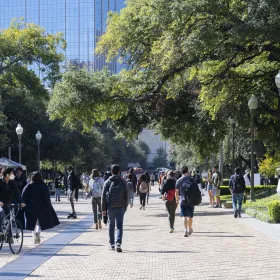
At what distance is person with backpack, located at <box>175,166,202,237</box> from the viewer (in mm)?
15602

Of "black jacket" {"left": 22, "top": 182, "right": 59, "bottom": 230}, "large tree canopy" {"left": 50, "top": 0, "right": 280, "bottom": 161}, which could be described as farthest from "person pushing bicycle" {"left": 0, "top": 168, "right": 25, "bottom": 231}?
"large tree canopy" {"left": 50, "top": 0, "right": 280, "bottom": 161}

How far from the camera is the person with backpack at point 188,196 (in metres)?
15.6

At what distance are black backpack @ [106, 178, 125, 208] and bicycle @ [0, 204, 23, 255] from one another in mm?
1829

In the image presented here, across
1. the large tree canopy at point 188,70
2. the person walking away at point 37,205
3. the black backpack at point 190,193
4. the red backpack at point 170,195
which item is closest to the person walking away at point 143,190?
the large tree canopy at point 188,70

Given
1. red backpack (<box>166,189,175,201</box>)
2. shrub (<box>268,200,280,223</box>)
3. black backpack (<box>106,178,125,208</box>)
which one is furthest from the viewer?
shrub (<box>268,200,280,223</box>)

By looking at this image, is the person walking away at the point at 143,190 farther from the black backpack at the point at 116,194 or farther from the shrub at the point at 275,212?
the black backpack at the point at 116,194

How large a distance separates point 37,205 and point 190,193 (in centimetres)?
376

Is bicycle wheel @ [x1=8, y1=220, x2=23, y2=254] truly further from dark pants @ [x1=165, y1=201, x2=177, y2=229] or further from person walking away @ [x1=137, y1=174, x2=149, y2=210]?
person walking away @ [x1=137, y1=174, x2=149, y2=210]

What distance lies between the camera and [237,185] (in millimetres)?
21172

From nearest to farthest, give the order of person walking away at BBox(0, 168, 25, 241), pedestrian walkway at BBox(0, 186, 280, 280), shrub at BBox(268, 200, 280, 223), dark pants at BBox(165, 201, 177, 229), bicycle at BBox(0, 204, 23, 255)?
pedestrian walkway at BBox(0, 186, 280, 280)
bicycle at BBox(0, 204, 23, 255)
person walking away at BBox(0, 168, 25, 241)
dark pants at BBox(165, 201, 177, 229)
shrub at BBox(268, 200, 280, 223)

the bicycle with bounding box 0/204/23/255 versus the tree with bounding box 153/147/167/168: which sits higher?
the tree with bounding box 153/147/167/168

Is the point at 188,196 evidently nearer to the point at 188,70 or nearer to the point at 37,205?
the point at 37,205

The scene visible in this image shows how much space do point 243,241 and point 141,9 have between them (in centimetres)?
1117

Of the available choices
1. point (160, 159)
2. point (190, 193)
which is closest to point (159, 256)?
point (190, 193)
